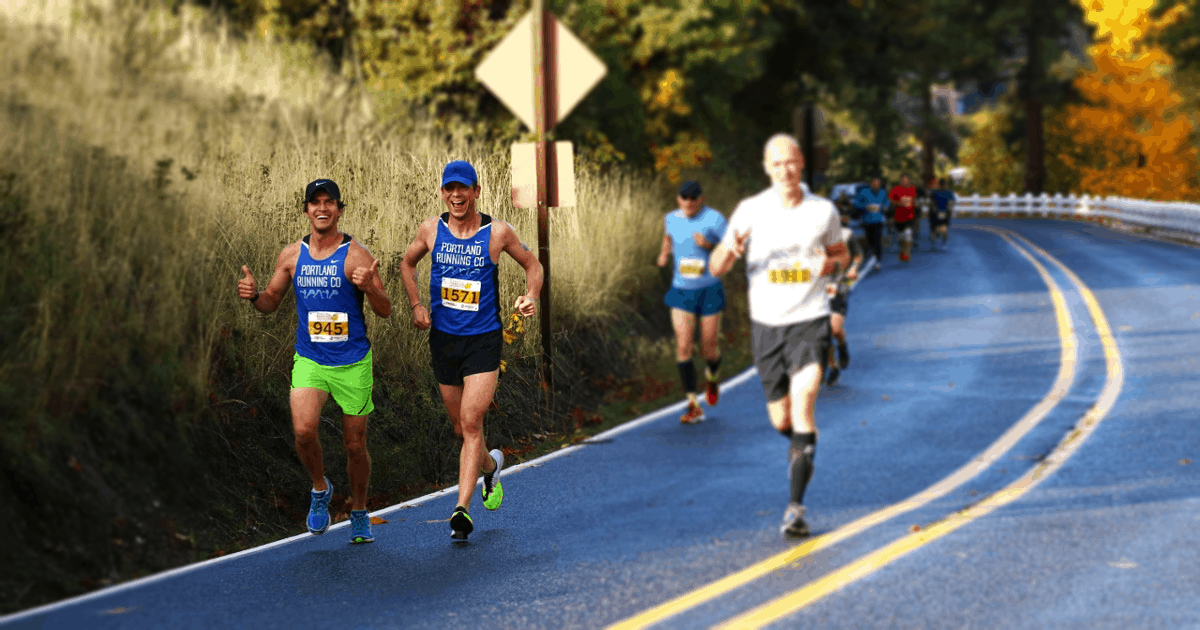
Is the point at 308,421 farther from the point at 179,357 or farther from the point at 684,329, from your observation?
the point at 684,329

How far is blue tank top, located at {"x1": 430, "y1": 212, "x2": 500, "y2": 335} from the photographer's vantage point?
584cm

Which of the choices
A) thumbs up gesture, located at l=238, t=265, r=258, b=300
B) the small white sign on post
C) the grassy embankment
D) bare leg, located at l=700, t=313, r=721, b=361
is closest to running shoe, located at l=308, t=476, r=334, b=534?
the grassy embankment

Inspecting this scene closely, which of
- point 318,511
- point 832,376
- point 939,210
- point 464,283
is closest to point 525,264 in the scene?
point 464,283

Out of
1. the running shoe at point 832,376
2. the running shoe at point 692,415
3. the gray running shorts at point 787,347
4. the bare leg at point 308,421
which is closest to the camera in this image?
the gray running shorts at point 787,347

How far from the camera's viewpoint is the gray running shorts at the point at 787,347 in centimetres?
502

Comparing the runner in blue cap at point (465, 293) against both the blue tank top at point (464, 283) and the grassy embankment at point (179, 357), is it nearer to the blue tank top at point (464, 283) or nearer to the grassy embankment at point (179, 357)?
the blue tank top at point (464, 283)

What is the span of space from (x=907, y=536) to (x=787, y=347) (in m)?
4.25

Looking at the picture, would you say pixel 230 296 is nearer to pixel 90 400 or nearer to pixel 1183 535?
pixel 90 400

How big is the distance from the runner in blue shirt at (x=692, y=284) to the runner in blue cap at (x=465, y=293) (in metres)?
2.38

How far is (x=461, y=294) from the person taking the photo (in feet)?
19.5

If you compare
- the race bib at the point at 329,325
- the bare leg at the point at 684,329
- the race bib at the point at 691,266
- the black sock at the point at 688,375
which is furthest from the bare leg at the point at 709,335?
the race bib at the point at 329,325

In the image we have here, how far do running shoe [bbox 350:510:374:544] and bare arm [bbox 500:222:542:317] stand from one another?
1.55m

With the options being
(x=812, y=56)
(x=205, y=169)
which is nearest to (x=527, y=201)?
(x=205, y=169)

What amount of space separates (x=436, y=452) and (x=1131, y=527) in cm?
481
